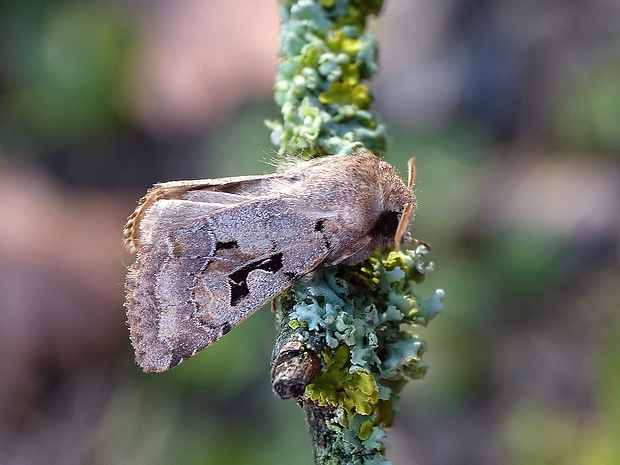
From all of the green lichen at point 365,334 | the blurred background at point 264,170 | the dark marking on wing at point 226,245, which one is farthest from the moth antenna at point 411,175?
the blurred background at point 264,170

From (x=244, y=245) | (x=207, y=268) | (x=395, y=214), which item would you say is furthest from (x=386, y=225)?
(x=207, y=268)

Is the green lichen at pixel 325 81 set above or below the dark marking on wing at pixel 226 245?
above

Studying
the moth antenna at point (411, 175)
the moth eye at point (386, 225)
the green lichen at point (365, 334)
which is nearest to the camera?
the green lichen at point (365, 334)

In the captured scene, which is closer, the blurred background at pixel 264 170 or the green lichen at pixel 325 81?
the green lichen at pixel 325 81

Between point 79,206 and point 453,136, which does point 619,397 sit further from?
point 79,206

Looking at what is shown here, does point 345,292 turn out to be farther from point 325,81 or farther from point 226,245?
point 325,81

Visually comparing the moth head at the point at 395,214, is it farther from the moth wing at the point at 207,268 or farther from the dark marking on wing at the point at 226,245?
the dark marking on wing at the point at 226,245
